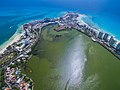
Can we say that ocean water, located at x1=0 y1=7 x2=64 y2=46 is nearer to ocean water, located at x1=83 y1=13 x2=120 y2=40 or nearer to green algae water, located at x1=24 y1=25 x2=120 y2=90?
→ green algae water, located at x1=24 y1=25 x2=120 y2=90

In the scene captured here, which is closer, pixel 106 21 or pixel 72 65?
pixel 72 65

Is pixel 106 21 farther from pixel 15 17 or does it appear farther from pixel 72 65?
pixel 15 17

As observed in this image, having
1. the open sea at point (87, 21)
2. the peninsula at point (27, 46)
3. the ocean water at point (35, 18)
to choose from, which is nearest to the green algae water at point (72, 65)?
the open sea at point (87, 21)

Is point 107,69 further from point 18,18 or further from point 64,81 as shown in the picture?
point 18,18

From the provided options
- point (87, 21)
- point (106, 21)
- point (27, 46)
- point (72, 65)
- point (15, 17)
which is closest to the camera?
point (72, 65)

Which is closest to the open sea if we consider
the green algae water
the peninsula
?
the green algae water

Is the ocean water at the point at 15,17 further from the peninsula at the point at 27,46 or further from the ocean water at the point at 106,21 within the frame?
the ocean water at the point at 106,21

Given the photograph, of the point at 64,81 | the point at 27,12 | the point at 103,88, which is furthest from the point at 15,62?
the point at 27,12

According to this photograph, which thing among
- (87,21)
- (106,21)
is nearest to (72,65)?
(87,21)
